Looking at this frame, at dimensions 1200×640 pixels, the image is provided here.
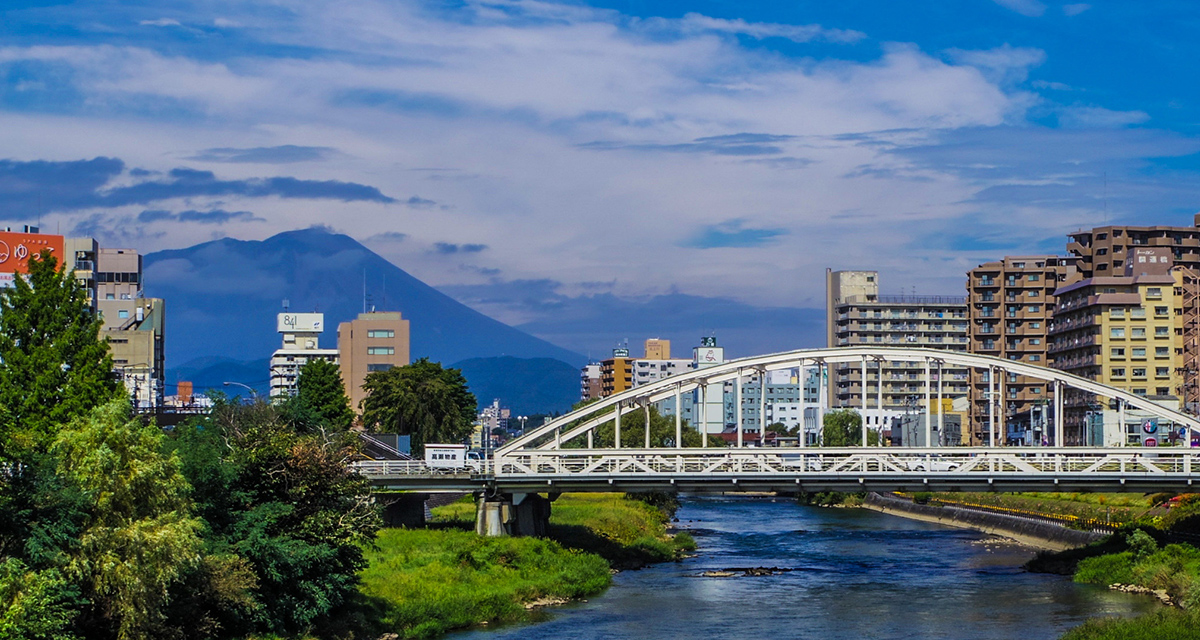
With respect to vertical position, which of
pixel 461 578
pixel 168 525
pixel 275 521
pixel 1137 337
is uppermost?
pixel 1137 337

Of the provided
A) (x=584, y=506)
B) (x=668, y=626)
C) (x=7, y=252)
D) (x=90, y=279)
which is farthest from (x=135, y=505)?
(x=90, y=279)

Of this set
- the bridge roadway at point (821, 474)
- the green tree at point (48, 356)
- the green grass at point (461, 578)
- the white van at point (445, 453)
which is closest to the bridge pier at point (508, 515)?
the bridge roadway at point (821, 474)

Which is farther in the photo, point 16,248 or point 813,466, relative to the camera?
point 16,248

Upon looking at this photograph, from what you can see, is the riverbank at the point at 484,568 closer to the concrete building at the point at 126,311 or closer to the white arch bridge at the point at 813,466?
the white arch bridge at the point at 813,466

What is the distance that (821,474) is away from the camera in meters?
64.1

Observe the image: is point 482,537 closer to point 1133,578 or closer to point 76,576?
point 1133,578

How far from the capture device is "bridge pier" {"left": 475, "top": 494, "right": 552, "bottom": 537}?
67.1 meters

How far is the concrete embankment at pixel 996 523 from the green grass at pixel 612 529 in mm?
20583

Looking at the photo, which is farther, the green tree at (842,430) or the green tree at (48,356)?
the green tree at (842,430)

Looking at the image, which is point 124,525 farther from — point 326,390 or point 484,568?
point 326,390

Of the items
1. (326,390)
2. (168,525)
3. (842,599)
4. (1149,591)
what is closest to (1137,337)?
(326,390)

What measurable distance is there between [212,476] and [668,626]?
1771 centimetres

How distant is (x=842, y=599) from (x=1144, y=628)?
15.6 metres

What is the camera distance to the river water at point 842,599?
49.4 m
